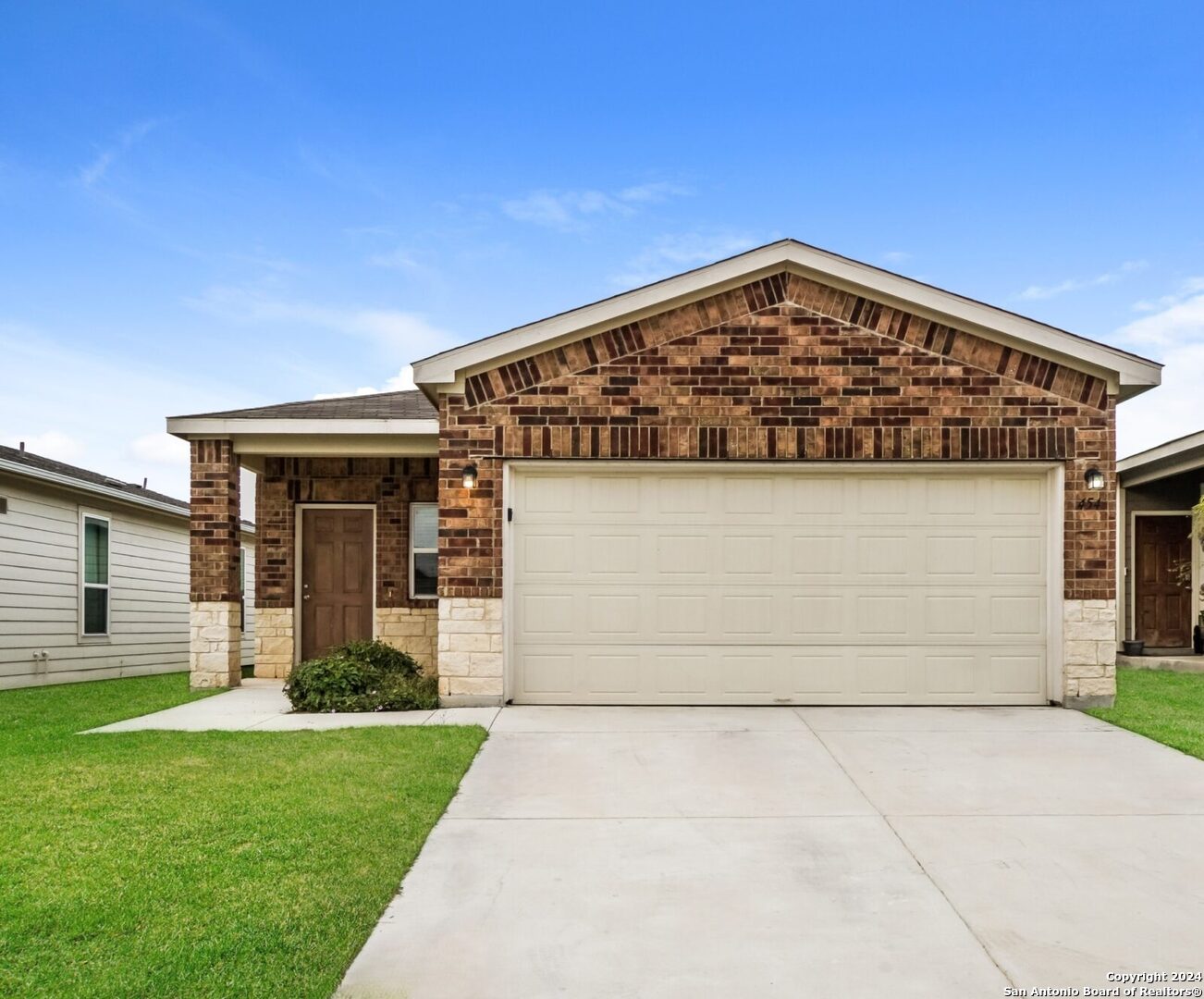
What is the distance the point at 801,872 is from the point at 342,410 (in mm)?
8770

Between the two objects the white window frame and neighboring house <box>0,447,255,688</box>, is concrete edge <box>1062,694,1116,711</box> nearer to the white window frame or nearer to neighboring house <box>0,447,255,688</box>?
neighboring house <box>0,447,255,688</box>

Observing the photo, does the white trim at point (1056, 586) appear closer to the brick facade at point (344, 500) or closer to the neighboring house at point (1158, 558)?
the brick facade at point (344, 500)

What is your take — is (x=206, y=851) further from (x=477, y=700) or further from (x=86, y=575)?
(x=86, y=575)

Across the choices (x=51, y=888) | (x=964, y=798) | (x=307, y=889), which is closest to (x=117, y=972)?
(x=307, y=889)

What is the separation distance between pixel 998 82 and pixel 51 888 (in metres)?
15.9

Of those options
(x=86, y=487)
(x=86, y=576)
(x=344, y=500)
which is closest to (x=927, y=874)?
(x=344, y=500)

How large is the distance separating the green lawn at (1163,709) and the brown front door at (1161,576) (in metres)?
2.61

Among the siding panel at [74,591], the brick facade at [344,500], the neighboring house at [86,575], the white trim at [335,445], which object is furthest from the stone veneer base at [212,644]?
the siding panel at [74,591]

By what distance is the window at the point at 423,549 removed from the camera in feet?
41.2

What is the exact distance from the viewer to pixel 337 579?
41.6ft

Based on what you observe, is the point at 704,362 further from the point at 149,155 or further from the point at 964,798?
the point at 149,155

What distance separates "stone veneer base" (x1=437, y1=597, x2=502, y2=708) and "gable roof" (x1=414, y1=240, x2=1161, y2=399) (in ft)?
7.03

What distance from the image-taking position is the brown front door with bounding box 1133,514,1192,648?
15.6 m

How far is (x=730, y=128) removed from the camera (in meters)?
15.8
